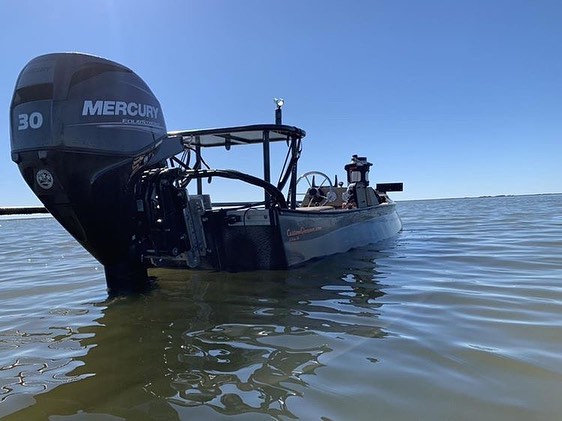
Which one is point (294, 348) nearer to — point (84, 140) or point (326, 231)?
point (84, 140)

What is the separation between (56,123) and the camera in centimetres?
441

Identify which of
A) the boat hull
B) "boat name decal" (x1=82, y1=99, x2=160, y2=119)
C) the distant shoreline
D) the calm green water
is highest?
"boat name decal" (x1=82, y1=99, x2=160, y2=119)

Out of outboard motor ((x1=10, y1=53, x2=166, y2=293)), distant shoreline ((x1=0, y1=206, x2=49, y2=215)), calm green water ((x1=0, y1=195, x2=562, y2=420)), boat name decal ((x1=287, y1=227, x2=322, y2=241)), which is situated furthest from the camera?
boat name decal ((x1=287, y1=227, x2=322, y2=241))

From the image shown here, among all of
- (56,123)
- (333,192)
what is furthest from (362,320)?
(333,192)

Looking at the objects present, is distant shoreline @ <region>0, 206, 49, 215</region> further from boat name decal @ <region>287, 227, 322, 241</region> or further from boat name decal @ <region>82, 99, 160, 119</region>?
boat name decal @ <region>287, 227, 322, 241</region>

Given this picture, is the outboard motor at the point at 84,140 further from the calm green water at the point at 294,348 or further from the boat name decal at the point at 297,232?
the boat name decal at the point at 297,232

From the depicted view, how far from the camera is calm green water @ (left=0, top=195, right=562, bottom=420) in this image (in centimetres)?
251

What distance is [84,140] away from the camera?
4.48m

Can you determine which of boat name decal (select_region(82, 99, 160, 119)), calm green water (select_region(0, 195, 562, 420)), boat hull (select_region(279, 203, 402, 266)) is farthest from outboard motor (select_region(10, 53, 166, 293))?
boat hull (select_region(279, 203, 402, 266))

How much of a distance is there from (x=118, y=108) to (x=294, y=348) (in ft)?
10.1

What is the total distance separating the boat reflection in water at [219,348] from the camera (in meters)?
2.56

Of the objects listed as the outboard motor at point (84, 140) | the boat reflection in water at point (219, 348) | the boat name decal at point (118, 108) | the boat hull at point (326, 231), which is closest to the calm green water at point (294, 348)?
A: the boat reflection in water at point (219, 348)

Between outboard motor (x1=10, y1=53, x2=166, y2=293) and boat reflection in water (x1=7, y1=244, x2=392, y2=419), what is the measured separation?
106 cm

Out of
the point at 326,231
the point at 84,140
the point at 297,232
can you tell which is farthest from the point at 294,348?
the point at 326,231
